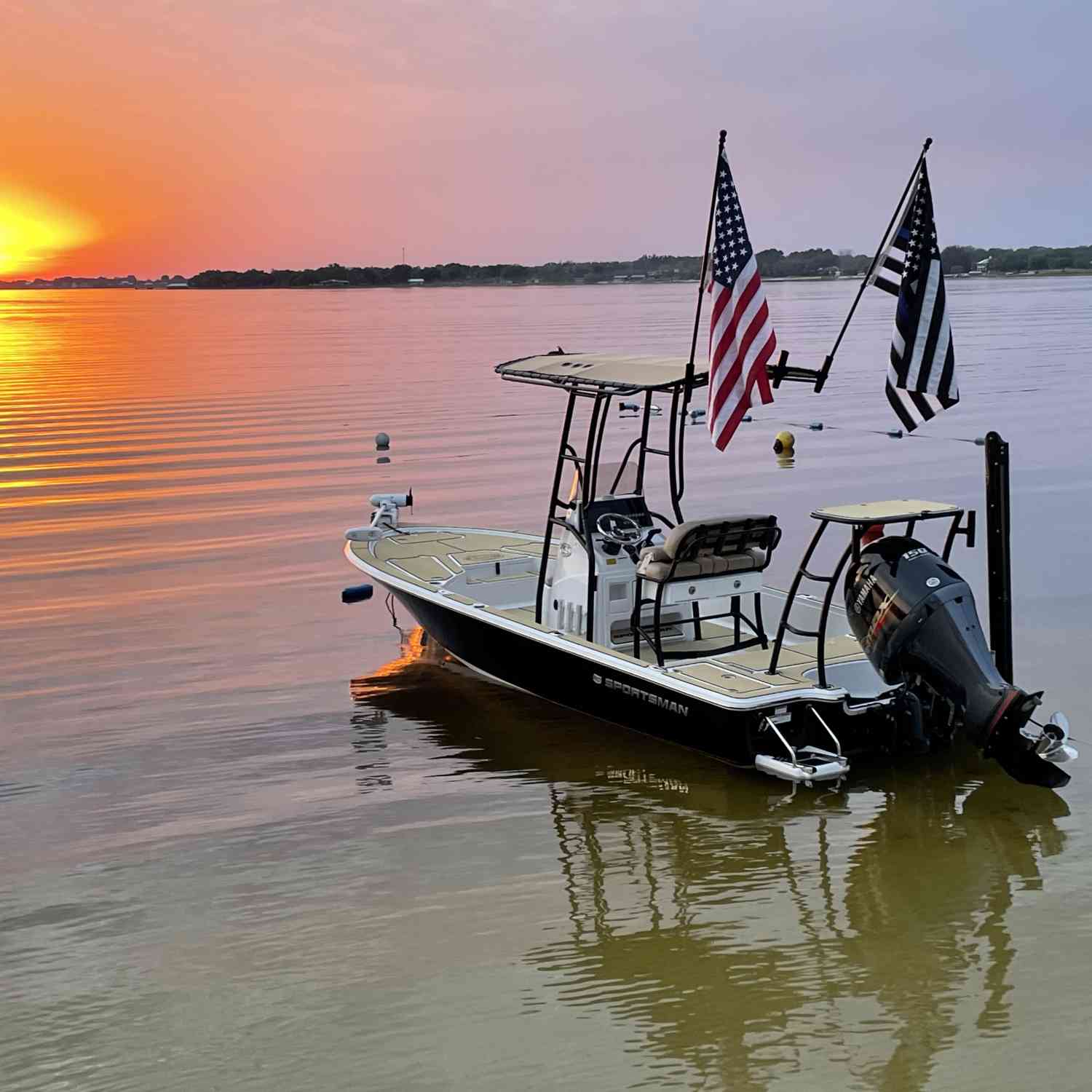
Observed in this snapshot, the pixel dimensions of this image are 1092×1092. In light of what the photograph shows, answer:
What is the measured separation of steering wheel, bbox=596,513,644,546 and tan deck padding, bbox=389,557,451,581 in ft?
7.72

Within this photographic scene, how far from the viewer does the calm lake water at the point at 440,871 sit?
656 centimetres

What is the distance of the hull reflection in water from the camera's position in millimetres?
6617

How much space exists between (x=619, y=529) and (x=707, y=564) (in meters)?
1.16

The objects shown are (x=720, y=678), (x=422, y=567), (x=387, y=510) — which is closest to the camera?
(x=720, y=678)

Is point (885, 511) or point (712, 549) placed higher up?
point (885, 511)

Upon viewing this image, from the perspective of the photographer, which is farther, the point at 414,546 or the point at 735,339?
the point at 414,546

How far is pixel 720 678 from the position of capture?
32.2 ft

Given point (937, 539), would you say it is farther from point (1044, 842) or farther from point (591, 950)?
point (591, 950)

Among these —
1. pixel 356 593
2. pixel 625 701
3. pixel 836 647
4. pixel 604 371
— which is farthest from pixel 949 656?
pixel 356 593

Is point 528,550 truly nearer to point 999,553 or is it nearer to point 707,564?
point 707,564

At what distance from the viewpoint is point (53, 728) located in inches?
447

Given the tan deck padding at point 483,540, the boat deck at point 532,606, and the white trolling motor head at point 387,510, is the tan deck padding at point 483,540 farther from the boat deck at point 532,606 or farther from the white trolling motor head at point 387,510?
the white trolling motor head at point 387,510

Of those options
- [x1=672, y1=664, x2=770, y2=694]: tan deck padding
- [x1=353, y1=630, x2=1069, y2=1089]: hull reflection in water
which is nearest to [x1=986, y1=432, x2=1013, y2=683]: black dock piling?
[x1=353, y1=630, x2=1069, y2=1089]: hull reflection in water

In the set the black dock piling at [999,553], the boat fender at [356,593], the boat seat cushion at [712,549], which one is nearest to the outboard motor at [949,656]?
the black dock piling at [999,553]
